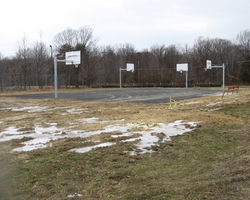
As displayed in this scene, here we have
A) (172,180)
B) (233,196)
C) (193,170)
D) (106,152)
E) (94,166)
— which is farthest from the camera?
(106,152)

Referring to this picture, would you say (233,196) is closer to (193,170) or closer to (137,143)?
(193,170)

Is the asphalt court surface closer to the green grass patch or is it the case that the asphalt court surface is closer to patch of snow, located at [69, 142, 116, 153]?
patch of snow, located at [69, 142, 116, 153]

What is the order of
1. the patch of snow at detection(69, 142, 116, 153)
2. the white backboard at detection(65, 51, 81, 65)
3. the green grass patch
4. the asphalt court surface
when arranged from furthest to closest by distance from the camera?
the white backboard at detection(65, 51, 81, 65) → the asphalt court surface → the patch of snow at detection(69, 142, 116, 153) → the green grass patch

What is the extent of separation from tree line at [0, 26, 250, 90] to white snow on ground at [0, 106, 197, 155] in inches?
1357

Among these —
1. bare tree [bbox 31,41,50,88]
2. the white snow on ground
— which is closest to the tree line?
bare tree [bbox 31,41,50,88]

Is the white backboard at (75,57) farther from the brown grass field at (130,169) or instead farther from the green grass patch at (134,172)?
the green grass patch at (134,172)

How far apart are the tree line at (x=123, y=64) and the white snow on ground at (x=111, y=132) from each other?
34.5 meters

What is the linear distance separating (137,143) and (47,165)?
2284 mm

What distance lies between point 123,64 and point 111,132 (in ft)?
196

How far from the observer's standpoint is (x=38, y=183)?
390cm

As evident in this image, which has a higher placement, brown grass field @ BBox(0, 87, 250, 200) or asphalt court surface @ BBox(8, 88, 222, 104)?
asphalt court surface @ BBox(8, 88, 222, 104)

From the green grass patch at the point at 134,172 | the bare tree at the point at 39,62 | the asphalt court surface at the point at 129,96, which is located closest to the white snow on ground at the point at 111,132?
the green grass patch at the point at 134,172

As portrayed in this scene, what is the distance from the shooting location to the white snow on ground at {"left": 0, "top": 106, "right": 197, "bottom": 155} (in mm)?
6102

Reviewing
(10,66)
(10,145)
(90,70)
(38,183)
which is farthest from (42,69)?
(38,183)
